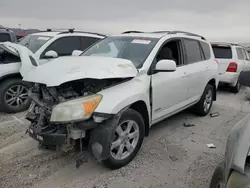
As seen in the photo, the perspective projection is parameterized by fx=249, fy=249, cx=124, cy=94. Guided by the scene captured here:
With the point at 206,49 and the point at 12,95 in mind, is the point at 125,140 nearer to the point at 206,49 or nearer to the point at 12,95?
the point at 12,95

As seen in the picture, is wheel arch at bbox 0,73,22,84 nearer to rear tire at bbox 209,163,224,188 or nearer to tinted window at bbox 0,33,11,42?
tinted window at bbox 0,33,11,42

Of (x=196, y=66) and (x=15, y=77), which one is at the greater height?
(x=196, y=66)

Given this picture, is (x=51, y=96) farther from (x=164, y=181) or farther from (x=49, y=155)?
(x=164, y=181)

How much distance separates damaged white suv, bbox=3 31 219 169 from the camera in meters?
2.94

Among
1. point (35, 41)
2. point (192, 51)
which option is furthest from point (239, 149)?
point (35, 41)

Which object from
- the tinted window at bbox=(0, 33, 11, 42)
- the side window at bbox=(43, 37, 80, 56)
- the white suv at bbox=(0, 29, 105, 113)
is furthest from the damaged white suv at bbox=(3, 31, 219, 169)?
the tinted window at bbox=(0, 33, 11, 42)

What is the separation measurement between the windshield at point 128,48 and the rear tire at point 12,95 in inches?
77.7

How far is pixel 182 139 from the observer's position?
451cm

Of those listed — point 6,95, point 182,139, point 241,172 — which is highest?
point 241,172

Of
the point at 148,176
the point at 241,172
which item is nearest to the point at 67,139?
the point at 148,176

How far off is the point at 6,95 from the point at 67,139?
10.4 ft

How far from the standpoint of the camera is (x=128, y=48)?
414 centimetres

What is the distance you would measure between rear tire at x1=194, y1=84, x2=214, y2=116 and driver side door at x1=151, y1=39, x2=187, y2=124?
902 mm

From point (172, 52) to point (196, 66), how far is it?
79 cm
